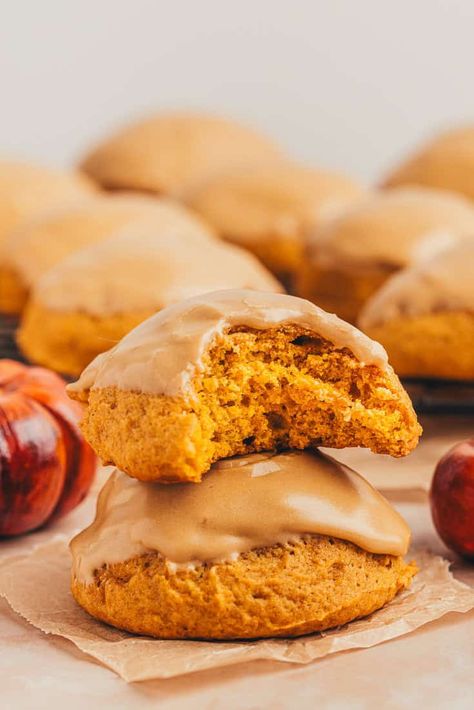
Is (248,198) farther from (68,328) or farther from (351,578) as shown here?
(351,578)

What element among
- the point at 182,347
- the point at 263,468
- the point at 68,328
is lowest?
the point at 68,328

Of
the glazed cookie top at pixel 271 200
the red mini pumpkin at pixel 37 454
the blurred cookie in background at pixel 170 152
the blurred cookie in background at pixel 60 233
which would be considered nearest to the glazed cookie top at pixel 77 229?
the blurred cookie in background at pixel 60 233

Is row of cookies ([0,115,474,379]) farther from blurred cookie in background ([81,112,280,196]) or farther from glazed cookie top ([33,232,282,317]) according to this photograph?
blurred cookie in background ([81,112,280,196])

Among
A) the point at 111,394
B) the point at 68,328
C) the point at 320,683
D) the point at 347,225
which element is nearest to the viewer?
the point at 320,683

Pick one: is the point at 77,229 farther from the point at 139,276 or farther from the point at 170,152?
the point at 170,152

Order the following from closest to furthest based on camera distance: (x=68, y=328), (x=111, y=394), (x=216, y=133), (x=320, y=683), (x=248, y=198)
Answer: (x=320, y=683) < (x=111, y=394) < (x=68, y=328) < (x=248, y=198) < (x=216, y=133)

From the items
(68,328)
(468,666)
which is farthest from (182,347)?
(68,328)

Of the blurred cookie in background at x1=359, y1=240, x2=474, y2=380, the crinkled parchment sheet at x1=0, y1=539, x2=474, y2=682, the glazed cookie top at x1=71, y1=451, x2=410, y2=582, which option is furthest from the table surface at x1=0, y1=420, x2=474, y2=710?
the blurred cookie in background at x1=359, y1=240, x2=474, y2=380

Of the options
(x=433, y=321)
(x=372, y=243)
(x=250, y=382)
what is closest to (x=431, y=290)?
(x=433, y=321)
